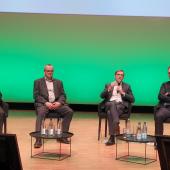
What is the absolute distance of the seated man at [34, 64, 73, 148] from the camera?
22.2 ft

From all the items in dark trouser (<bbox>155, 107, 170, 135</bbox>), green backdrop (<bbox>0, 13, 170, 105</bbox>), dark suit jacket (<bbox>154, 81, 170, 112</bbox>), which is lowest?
dark trouser (<bbox>155, 107, 170, 135</bbox>)

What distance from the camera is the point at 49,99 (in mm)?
7023

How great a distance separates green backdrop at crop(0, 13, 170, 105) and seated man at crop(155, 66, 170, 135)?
121 inches

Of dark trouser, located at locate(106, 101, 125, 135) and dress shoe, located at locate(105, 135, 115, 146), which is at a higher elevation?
dark trouser, located at locate(106, 101, 125, 135)

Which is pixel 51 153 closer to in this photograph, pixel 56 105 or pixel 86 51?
pixel 56 105

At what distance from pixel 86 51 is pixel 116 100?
3.15 meters

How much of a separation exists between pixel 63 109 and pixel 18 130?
1369 mm

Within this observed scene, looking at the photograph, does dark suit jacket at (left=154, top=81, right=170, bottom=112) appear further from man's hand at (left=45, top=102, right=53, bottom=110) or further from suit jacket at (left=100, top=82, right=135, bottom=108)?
man's hand at (left=45, top=102, right=53, bottom=110)

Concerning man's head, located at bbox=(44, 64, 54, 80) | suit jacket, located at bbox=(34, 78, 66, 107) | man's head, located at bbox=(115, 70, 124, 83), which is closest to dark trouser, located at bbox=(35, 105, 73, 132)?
suit jacket, located at bbox=(34, 78, 66, 107)

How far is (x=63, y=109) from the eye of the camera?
6.84 m

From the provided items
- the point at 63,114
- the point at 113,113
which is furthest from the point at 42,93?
the point at 113,113

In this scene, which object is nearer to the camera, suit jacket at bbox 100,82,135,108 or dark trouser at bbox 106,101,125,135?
dark trouser at bbox 106,101,125,135

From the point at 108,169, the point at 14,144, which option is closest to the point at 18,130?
the point at 108,169

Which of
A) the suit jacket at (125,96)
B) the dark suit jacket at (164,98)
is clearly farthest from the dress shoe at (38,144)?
the dark suit jacket at (164,98)
